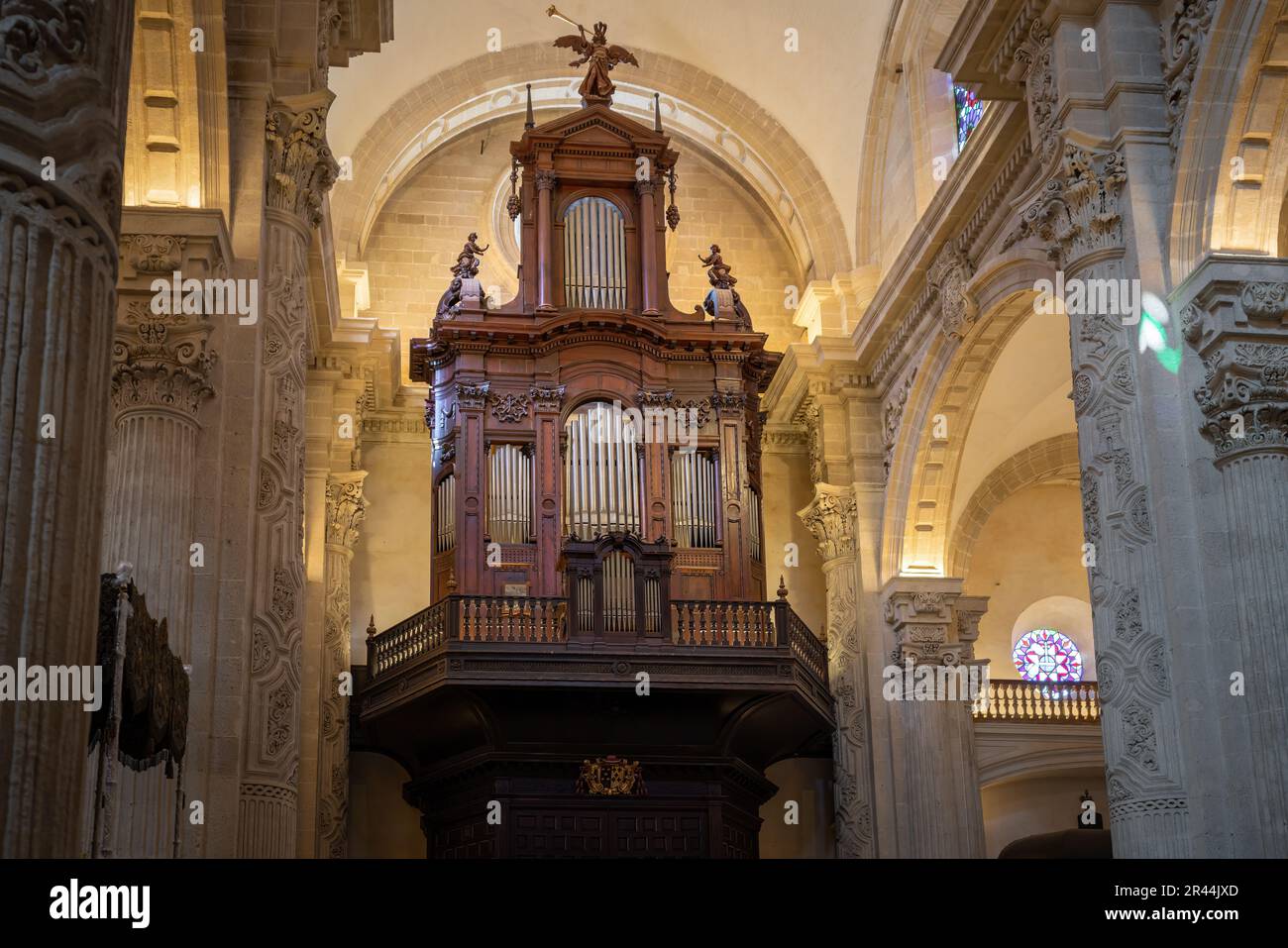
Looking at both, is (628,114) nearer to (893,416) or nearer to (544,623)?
(893,416)

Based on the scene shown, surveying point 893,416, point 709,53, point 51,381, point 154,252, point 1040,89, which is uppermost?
point 709,53

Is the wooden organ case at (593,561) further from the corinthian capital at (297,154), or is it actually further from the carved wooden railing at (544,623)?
the corinthian capital at (297,154)

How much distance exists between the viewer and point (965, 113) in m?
21.5

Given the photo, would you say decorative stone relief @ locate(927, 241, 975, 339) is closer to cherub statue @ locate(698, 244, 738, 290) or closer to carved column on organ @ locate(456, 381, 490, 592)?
cherub statue @ locate(698, 244, 738, 290)

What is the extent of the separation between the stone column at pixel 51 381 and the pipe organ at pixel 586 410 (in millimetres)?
14304

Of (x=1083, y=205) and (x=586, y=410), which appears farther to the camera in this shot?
(x=586, y=410)

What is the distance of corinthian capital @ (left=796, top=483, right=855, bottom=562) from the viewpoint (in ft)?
73.8

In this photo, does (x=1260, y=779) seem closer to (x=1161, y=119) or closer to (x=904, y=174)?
(x=1161, y=119)

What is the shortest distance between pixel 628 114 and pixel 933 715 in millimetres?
11273

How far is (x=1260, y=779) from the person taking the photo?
12.0m

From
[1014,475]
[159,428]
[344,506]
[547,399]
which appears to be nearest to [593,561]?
[547,399]
